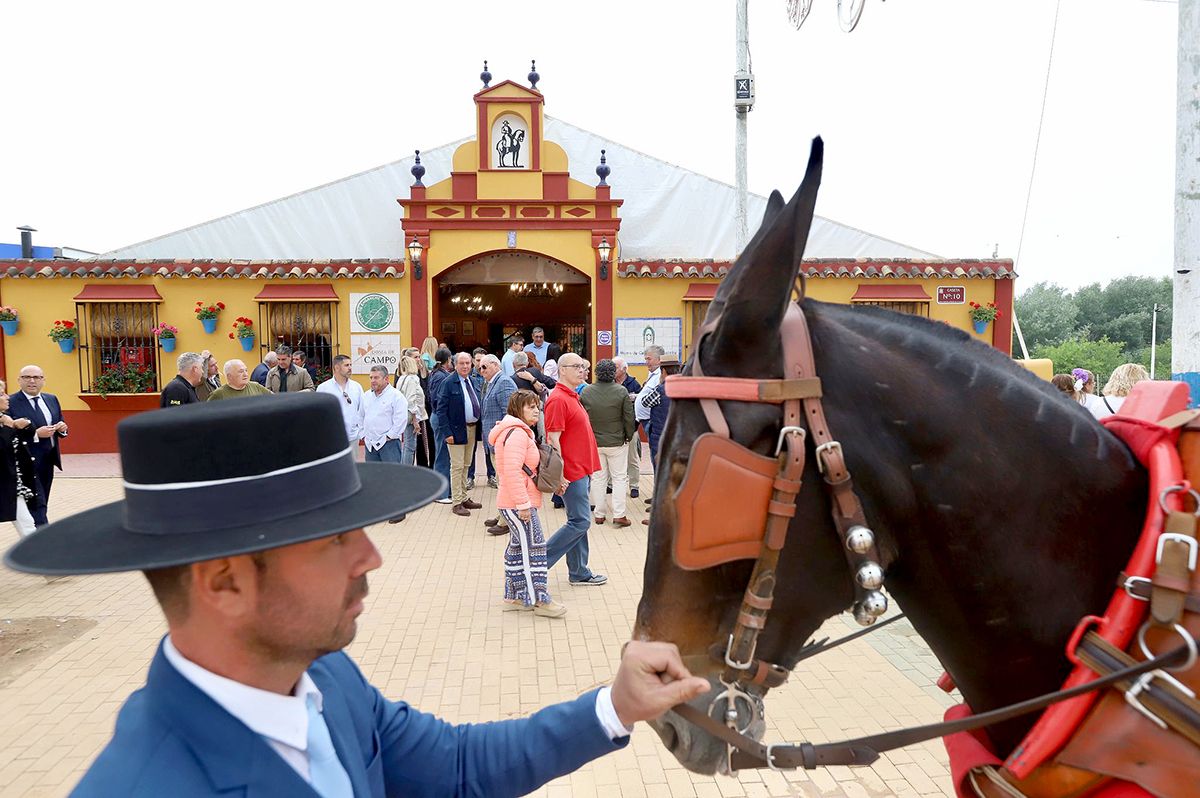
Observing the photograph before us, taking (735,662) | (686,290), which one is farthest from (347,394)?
(735,662)

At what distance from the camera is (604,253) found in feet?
41.2

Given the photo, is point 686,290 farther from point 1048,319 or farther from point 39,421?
point 1048,319

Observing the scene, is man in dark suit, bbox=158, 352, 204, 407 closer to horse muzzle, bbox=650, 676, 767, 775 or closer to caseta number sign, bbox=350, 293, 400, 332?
caseta number sign, bbox=350, 293, 400, 332

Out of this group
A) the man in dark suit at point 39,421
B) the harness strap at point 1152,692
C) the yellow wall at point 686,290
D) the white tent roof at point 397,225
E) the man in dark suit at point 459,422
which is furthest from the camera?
the white tent roof at point 397,225

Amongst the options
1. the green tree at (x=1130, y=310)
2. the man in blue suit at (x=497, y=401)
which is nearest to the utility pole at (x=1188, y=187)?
the man in blue suit at (x=497, y=401)

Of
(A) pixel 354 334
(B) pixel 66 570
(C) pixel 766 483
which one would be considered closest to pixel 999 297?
(A) pixel 354 334

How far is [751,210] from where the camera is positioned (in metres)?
15.7

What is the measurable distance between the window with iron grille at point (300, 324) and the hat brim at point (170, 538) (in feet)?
39.4

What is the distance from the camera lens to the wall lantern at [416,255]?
12.4 m

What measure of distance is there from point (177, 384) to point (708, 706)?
318 inches

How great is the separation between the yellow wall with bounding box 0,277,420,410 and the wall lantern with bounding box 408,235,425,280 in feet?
1.19

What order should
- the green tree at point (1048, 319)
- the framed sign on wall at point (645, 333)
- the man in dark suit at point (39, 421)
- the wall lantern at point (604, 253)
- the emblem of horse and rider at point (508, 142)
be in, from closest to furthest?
the man in dark suit at point (39, 421), the wall lantern at point (604, 253), the framed sign on wall at point (645, 333), the emblem of horse and rider at point (508, 142), the green tree at point (1048, 319)

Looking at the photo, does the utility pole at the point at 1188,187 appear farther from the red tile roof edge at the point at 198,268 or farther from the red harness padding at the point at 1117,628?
the red tile roof edge at the point at 198,268

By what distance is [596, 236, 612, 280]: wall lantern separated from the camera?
12570mm
